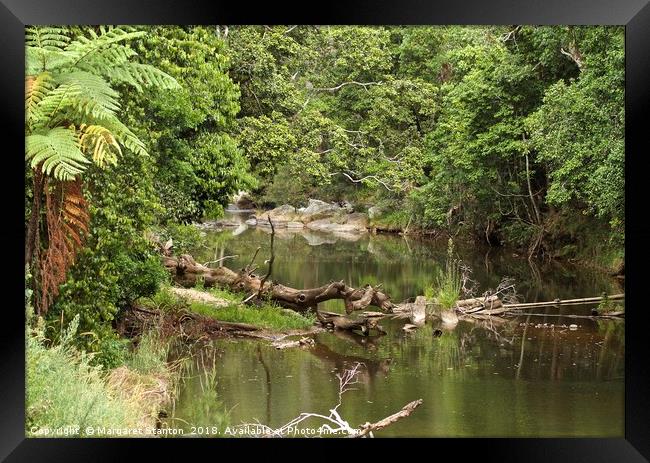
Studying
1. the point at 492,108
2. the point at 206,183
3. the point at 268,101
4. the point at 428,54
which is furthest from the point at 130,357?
the point at 492,108

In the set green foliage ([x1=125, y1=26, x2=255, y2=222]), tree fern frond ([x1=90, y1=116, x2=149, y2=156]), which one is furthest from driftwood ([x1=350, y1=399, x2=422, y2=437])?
tree fern frond ([x1=90, y1=116, x2=149, y2=156])

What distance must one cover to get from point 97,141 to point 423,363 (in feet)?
9.60

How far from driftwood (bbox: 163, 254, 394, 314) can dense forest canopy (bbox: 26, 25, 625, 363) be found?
402mm

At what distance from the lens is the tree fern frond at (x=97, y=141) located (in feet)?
→ 16.8

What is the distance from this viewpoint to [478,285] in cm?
707

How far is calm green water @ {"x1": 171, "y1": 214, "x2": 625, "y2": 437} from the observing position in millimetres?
5918

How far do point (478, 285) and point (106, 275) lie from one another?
2930 millimetres

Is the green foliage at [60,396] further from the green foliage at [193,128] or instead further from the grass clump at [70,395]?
the green foliage at [193,128]

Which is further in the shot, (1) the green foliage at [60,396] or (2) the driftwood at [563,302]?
(2) the driftwood at [563,302]

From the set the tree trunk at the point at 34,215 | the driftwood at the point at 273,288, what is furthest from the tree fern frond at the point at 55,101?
the driftwood at the point at 273,288

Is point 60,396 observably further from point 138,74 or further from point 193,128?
point 193,128

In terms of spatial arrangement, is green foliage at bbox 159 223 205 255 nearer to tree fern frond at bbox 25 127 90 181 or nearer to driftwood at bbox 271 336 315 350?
driftwood at bbox 271 336 315 350

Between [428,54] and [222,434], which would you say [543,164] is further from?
[222,434]
